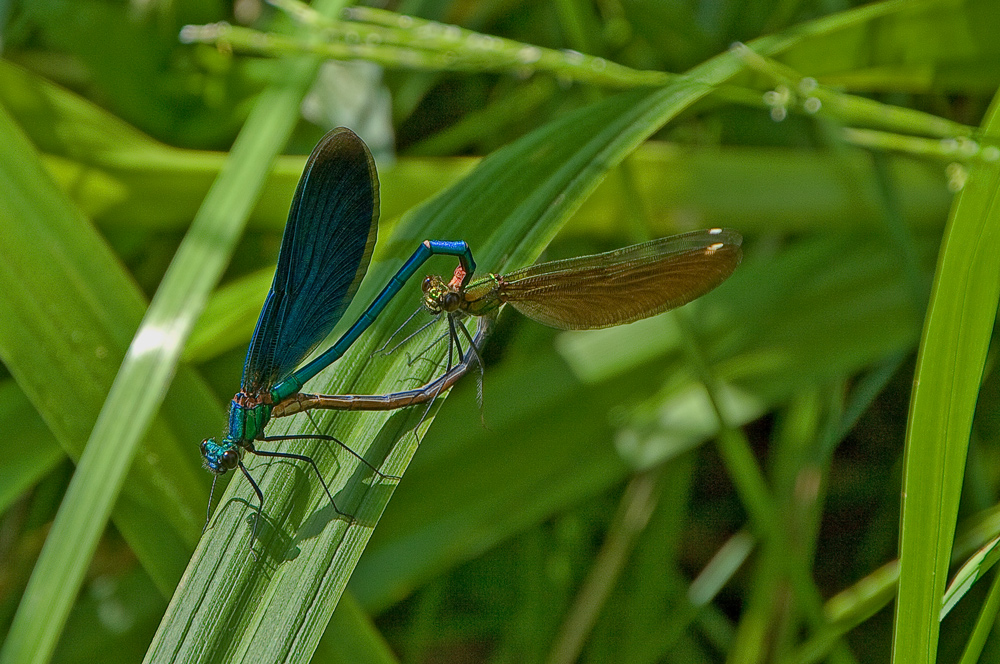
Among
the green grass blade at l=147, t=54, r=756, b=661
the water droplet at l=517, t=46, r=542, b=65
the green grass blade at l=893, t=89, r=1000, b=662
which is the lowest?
the green grass blade at l=893, t=89, r=1000, b=662

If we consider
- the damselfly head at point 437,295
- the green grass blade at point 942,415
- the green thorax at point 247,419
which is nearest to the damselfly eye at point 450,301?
the damselfly head at point 437,295

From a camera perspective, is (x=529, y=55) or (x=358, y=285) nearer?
(x=358, y=285)

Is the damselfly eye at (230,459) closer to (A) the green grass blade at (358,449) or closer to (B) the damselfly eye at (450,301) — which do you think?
(A) the green grass blade at (358,449)

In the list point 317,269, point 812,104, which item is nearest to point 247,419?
point 317,269

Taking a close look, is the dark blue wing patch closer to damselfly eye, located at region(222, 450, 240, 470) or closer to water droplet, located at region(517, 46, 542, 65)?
damselfly eye, located at region(222, 450, 240, 470)

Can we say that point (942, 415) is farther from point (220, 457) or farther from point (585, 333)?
point (220, 457)

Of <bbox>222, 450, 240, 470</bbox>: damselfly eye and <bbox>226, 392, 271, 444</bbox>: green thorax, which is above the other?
<bbox>226, 392, 271, 444</bbox>: green thorax

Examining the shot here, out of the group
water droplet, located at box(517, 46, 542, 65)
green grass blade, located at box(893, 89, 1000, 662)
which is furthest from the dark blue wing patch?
green grass blade, located at box(893, 89, 1000, 662)
